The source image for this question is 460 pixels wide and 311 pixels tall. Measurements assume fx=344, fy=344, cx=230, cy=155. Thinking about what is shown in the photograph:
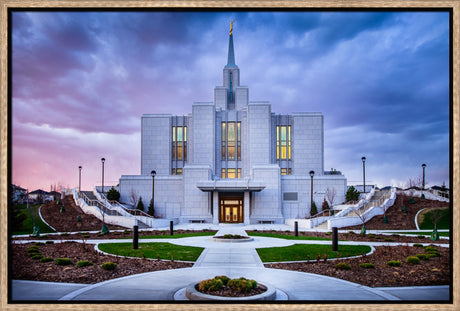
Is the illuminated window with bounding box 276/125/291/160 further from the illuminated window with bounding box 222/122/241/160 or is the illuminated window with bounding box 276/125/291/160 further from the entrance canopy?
the entrance canopy

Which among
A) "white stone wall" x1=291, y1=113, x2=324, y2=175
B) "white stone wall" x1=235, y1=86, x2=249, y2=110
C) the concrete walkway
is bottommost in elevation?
the concrete walkway

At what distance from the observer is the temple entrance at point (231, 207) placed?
43.6 metres

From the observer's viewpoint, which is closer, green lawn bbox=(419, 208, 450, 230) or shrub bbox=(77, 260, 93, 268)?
shrub bbox=(77, 260, 93, 268)

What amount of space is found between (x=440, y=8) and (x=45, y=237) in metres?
25.3

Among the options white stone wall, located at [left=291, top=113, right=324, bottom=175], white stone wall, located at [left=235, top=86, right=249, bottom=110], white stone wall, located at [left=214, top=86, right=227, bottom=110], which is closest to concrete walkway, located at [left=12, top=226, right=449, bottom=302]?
white stone wall, located at [left=291, top=113, right=324, bottom=175]

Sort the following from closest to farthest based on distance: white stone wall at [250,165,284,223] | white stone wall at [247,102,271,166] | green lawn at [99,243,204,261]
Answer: green lawn at [99,243,204,261], white stone wall at [250,165,284,223], white stone wall at [247,102,271,166]

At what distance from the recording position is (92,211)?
37.0m

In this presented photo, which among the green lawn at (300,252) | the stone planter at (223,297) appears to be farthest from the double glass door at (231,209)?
the stone planter at (223,297)

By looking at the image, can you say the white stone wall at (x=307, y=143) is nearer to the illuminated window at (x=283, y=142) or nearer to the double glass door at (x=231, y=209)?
the illuminated window at (x=283, y=142)

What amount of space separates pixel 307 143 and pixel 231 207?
2050 centimetres

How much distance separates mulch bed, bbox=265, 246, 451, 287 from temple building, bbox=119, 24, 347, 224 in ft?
95.5

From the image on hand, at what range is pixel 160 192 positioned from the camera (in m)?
47.5

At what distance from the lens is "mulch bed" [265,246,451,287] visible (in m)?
10.4

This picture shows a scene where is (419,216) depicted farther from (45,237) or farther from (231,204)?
(45,237)
